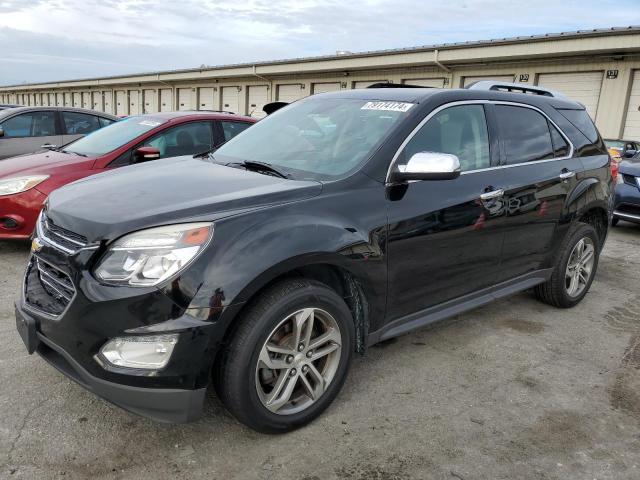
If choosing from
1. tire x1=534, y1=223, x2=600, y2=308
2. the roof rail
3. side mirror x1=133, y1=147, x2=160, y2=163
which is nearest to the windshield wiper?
the roof rail

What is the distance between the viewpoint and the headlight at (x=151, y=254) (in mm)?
2252

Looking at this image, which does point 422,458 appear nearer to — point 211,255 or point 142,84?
point 211,255

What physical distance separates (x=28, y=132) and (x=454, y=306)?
7.79 metres

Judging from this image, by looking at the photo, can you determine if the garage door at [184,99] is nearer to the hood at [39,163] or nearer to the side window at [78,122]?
the side window at [78,122]

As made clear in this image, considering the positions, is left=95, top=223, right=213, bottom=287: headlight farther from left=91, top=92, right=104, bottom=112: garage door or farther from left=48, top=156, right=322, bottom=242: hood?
left=91, top=92, right=104, bottom=112: garage door

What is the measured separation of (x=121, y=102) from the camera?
4091cm

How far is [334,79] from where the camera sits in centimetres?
2289

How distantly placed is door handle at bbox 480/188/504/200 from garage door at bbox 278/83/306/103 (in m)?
21.3

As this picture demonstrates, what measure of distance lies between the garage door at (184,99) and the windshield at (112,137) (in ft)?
89.0

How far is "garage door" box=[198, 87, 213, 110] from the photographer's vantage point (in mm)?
30508

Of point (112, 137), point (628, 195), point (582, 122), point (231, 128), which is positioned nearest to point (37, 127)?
point (112, 137)

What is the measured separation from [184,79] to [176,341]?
105ft

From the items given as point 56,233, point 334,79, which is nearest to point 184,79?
point 334,79

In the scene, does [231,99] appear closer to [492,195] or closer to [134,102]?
[134,102]
